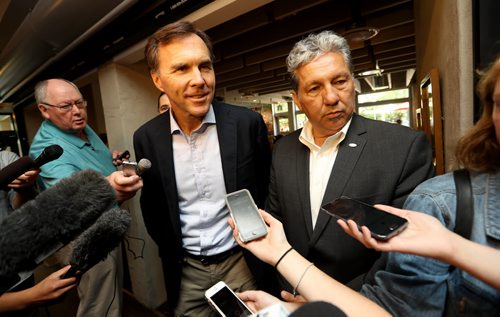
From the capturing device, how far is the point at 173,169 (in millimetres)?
1322

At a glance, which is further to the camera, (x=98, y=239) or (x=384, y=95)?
(x=384, y=95)

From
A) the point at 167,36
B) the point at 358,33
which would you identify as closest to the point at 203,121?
the point at 167,36

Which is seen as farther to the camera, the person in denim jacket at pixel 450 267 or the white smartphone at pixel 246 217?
the white smartphone at pixel 246 217

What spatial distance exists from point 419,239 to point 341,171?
1.58 feet

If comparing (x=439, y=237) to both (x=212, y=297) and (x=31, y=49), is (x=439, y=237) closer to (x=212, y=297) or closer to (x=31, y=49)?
(x=212, y=297)

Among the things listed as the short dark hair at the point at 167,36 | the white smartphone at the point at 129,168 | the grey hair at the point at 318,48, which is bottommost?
the white smartphone at the point at 129,168

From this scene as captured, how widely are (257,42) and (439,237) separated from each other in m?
3.31

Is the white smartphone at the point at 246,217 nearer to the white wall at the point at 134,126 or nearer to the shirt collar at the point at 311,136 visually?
the shirt collar at the point at 311,136

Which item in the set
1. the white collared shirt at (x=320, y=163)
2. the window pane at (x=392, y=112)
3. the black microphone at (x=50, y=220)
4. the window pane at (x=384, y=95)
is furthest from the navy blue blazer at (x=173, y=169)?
the window pane at (x=384, y=95)

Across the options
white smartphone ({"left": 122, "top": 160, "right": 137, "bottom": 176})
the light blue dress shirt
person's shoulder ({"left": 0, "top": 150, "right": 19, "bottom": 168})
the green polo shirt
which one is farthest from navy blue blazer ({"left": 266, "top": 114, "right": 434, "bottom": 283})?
person's shoulder ({"left": 0, "top": 150, "right": 19, "bottom": 168})

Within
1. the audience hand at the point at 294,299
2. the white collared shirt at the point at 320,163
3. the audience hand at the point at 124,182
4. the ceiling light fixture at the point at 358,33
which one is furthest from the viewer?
the ceiling light fixture at the point at 358,33

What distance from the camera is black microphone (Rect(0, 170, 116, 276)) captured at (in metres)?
0.49

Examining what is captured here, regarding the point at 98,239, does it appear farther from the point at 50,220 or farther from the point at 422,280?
the point at 422,280

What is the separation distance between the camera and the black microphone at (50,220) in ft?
1.60
